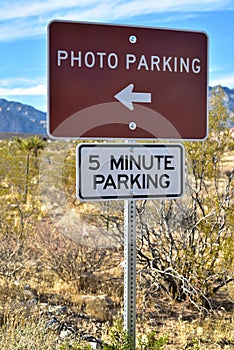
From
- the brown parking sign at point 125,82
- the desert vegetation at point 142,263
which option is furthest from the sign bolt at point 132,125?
the desert vegetation at point 142,263

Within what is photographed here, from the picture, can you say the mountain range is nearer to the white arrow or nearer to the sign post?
Answer: the sign post

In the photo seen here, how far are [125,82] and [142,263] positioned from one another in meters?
3.17

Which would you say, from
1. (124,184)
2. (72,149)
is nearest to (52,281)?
(72,149)

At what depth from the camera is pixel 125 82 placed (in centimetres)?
236

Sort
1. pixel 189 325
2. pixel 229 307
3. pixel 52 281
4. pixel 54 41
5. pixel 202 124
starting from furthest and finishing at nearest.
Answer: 1. pixel 52 281
2. pixel 229 307
3. pixel 189 325
4. pixel 202 124
5. pixel 54 41

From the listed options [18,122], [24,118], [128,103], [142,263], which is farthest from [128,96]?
[24,118]

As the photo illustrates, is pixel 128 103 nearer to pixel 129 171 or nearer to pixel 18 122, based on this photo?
pixel 129 171

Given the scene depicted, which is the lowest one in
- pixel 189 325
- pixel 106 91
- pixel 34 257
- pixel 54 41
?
pixel 189 325

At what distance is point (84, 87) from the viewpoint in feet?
7.57

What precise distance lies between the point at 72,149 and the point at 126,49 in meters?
5.34

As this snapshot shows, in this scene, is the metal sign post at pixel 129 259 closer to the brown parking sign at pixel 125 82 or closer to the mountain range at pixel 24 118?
the brown parking sign at pixel 125 82

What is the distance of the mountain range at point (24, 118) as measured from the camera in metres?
5.54

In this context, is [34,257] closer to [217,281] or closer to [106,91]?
[217,281]

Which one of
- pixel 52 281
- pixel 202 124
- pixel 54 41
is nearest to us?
pixel 54 41
